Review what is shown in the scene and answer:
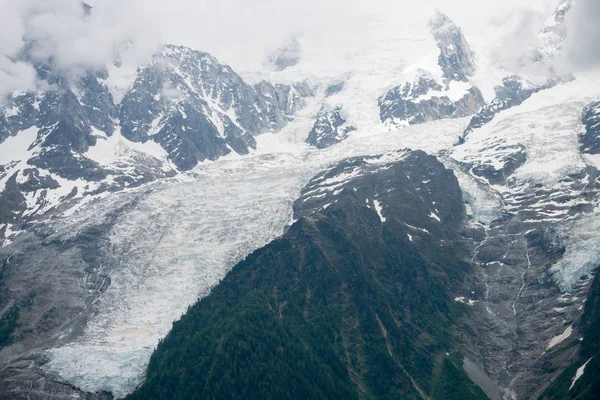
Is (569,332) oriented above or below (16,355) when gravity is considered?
below

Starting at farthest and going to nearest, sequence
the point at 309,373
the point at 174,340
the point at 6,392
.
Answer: the point at 174,340 → the point at 309,373 → the point at 6,392

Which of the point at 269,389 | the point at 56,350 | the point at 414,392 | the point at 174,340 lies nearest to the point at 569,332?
the point at 414,392

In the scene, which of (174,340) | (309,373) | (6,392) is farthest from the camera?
(174,340)

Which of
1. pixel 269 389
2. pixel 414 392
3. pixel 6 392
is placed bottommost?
pixel 414 392

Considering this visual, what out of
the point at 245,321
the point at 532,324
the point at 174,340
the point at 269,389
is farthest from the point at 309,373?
the point at 532,324

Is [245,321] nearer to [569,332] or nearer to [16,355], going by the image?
[16,355]

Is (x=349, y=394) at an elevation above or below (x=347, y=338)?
below

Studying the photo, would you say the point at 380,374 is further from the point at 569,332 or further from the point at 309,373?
the point at 569,332

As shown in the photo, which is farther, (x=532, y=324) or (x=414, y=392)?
(x=532, y=324)

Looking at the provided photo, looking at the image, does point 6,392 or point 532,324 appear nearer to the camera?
point 6,392
